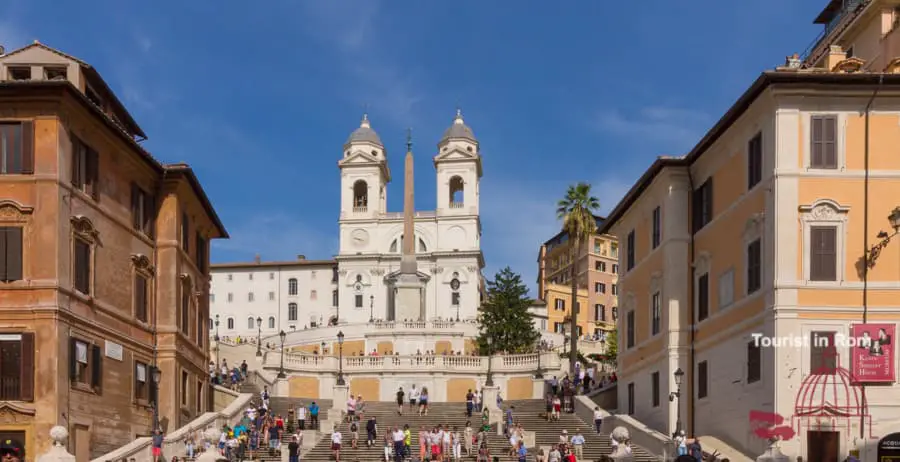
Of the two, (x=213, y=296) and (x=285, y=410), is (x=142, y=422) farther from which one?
(x=213, y=296)

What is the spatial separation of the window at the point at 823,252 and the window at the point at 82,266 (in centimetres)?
2173

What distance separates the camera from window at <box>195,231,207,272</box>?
2136 inches

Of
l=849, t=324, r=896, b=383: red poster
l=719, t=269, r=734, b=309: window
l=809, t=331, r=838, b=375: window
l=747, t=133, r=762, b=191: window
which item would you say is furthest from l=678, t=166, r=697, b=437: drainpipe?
l=849, t=324, r=896, b=383: red poster

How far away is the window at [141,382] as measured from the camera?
44247 mm

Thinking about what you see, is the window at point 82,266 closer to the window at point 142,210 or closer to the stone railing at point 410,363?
the window at point 142,210

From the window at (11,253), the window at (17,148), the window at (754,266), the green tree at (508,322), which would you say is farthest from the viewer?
the green tree at (508,322)

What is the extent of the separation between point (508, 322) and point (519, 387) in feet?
91.5

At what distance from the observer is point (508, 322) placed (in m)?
102

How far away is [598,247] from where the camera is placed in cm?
15500

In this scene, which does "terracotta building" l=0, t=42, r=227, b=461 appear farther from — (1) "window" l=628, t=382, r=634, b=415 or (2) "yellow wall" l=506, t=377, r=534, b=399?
(2) "yellow wall" l=506, t=377, r=534, b=399

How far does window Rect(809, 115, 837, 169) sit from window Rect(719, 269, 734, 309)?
5458 mm

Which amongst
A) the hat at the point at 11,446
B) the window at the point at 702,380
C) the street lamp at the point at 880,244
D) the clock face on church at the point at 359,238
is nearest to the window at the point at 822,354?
the street lamp at the point at 880,244

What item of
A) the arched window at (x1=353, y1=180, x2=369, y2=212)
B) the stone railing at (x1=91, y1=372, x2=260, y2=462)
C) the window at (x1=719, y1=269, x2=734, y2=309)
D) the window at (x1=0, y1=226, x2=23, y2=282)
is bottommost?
the stone railing at (x1=91, y1=372, x2=260, y2=462)

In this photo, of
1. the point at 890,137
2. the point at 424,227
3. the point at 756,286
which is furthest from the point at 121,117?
the point at 424,227
